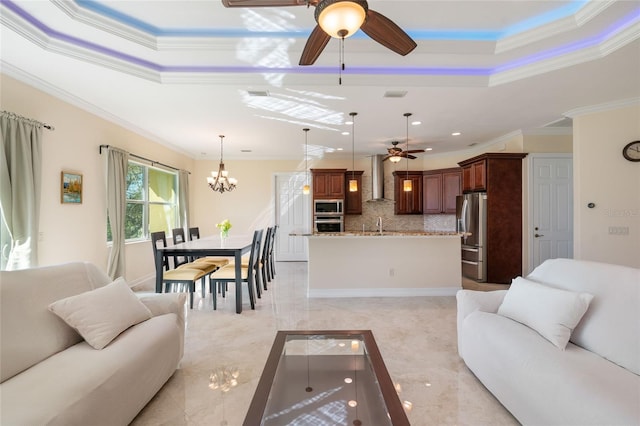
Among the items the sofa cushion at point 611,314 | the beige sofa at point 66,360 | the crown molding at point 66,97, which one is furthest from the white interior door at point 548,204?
the crown molding at point 66,97

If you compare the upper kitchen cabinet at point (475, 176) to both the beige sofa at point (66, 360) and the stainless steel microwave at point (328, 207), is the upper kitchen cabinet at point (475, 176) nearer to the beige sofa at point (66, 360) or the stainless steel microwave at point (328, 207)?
the stainless steel microwave at point (328, 207)

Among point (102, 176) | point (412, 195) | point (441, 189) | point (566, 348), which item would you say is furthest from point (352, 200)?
point (566, 348)

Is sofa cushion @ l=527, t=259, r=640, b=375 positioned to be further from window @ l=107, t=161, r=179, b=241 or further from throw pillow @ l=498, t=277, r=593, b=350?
window @ l=107, t=161, r=179, b=241

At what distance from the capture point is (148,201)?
5500mm

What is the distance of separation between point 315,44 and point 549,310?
7.50 feet

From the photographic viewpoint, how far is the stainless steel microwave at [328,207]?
6.81 meters

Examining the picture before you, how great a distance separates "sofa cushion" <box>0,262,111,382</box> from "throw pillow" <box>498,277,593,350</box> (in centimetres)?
290

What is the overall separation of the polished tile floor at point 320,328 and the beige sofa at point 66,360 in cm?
27

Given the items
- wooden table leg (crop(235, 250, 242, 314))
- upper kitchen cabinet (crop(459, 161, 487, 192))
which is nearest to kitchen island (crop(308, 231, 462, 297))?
wooden table leg (crop(235, 250, 242, 314))

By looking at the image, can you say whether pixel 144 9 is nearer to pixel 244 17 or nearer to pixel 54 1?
pixel 54 1

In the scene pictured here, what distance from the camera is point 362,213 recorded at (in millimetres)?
7227

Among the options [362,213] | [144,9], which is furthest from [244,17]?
[362,213]

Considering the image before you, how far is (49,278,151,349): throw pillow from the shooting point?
173cm

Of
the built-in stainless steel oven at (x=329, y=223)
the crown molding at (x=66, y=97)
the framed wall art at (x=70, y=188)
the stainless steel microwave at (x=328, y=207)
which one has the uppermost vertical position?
the crown molding at (x=66, y=97)
